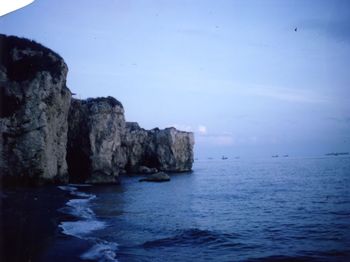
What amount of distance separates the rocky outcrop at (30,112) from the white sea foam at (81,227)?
578 inches

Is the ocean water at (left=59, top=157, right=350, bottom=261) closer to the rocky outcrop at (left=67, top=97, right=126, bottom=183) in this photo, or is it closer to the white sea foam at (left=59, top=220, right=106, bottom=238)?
the white sea foam at (left=59, top=220, right=106, bottom=238)

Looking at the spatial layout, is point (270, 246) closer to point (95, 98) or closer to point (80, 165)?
point (80, 165)

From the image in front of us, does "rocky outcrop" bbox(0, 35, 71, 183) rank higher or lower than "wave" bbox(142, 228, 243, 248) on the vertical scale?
higher

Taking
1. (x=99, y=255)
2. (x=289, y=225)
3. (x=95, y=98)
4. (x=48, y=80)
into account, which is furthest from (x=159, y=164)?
(x=99, y=255)

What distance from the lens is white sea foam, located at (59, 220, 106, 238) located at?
1597cm

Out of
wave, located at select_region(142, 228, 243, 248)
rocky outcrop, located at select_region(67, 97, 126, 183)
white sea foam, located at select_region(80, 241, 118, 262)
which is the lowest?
wave, located at select_region(142, 228, 243, 248)

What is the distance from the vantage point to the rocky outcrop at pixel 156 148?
85.2 metres

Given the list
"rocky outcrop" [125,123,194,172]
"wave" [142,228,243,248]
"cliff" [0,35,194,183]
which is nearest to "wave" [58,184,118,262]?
"wave" [142,228,243,248]

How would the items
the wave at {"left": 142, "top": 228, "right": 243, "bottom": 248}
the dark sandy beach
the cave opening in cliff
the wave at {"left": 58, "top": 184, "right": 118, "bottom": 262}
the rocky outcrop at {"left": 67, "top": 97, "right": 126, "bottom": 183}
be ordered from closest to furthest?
the dark sandy beach → the wave at {"left": 58, "top": 184, "right": 118, "bottom": 262} → the wave at {"left": 142, "top": 228, "right": 243, "bottom": 248} → the rocky outcrop at {"left": 67, "top": 97, "right": 126, "bottom": 183} → the cave opening in cliff

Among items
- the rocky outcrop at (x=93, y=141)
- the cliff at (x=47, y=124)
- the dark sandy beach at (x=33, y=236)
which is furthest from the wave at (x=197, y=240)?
the rocky outcrop at (x=93, y=141)

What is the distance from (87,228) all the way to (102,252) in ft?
16.8

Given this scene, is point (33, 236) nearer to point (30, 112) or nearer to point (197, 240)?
point (197, 240)

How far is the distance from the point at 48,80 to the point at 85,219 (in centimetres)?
2027

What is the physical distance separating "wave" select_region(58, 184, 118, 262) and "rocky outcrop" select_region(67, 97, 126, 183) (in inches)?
948
